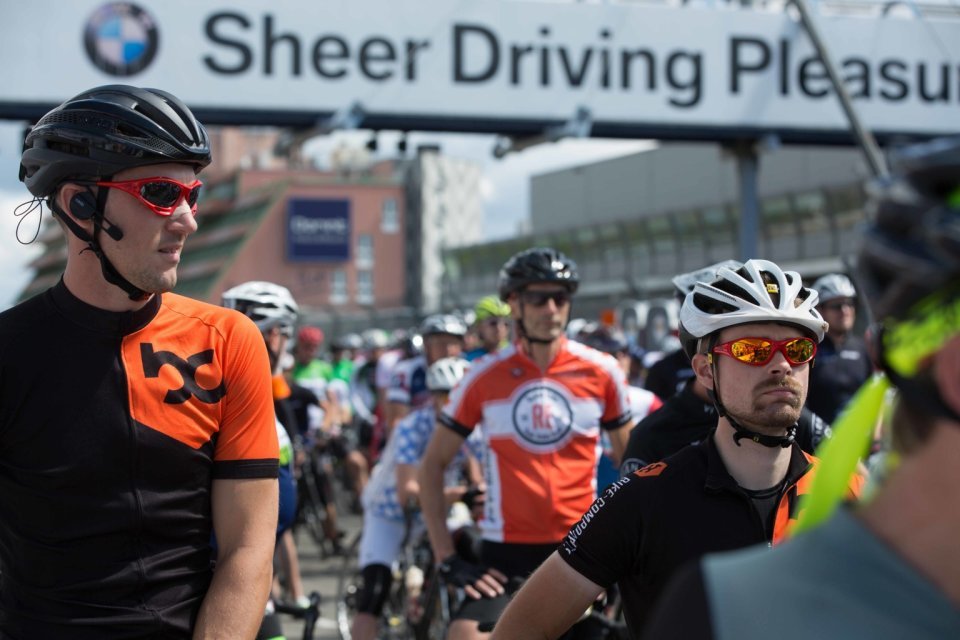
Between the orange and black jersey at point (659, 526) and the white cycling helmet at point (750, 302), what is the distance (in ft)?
1.79

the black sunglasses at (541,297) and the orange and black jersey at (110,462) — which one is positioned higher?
the black sunglasses at (541,297)

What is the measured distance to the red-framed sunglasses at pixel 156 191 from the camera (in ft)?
9.86

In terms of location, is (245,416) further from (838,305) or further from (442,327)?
(442,327)

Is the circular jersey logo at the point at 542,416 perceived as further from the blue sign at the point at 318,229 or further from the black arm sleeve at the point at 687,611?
the blue sign at the point at 318,229

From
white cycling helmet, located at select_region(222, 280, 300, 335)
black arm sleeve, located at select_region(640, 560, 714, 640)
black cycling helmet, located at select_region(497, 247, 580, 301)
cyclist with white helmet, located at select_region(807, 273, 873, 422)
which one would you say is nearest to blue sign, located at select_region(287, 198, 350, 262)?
Result: cyclist with white helmet, located at select_region(807, 273, 873, 422)

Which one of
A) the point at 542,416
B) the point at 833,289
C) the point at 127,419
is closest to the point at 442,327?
the point at 833,289

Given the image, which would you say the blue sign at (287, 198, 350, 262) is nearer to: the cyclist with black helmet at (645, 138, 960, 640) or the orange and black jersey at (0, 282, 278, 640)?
the orange and black jersey at (0, 282, 278, 640)

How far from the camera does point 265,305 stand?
21.6ft

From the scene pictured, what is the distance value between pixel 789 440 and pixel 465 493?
14.2ft

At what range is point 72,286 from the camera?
3008mm

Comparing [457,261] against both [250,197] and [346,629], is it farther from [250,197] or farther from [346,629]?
[250,197]

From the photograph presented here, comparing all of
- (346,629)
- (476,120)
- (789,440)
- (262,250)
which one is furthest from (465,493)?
(262,250)

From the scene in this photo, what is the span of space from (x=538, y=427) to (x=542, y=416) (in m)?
0.05

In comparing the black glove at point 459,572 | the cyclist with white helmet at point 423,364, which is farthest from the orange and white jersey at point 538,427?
the cyclist with white helmet at point 423,364
